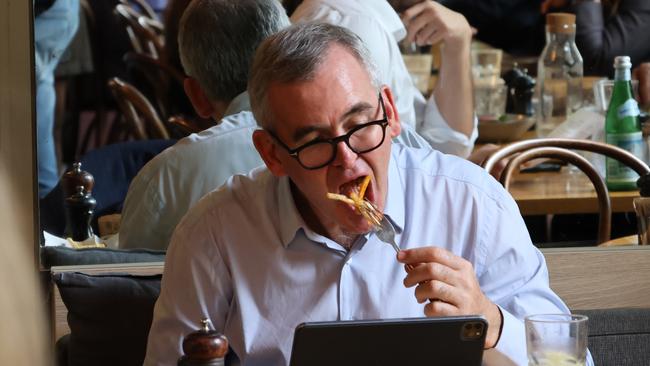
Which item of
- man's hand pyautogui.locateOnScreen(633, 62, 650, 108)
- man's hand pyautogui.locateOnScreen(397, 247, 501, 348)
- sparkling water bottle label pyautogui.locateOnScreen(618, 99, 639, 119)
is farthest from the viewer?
man's hand pyautogui.locateOnScreen(633, 62, 650, 108)

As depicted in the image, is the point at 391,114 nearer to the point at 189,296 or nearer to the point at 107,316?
the point at 189,296

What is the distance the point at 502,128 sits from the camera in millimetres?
3533

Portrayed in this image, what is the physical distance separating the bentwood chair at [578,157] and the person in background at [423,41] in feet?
1.59

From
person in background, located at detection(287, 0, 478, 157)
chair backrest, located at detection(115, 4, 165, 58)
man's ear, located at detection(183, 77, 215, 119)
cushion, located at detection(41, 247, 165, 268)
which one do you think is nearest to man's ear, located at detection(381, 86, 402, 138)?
cushion, located at detection(41, 247, 165, 268)

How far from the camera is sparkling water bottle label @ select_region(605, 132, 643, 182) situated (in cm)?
287

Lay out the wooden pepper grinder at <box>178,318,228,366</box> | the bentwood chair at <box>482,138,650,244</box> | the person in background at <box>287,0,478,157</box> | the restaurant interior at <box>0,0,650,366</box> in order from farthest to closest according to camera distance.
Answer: the person in background at <box>287,0,478,157</box> < the bentwood chair at <box>482,138,650,244</box> < the restaurant interior at <box>0,0,650,366</box> < the wooden pepper grinder at <box>178,318,228,366</box>

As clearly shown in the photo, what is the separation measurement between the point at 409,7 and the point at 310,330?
2.31m

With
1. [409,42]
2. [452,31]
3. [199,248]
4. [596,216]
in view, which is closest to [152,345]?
[199,248]

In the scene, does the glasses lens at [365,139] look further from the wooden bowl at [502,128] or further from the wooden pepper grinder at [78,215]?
the wooden bowl at [502,128]

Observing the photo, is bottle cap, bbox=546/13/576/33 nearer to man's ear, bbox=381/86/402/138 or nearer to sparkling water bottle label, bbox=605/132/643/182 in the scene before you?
sparkling water bottle label, bbox=605/132/643/182

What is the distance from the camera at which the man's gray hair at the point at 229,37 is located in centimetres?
233

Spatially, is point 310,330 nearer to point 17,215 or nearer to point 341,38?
point 341,38

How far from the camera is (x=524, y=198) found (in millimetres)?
2799

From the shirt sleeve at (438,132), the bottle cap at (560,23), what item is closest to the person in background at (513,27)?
the bottle cap at (560,23)
